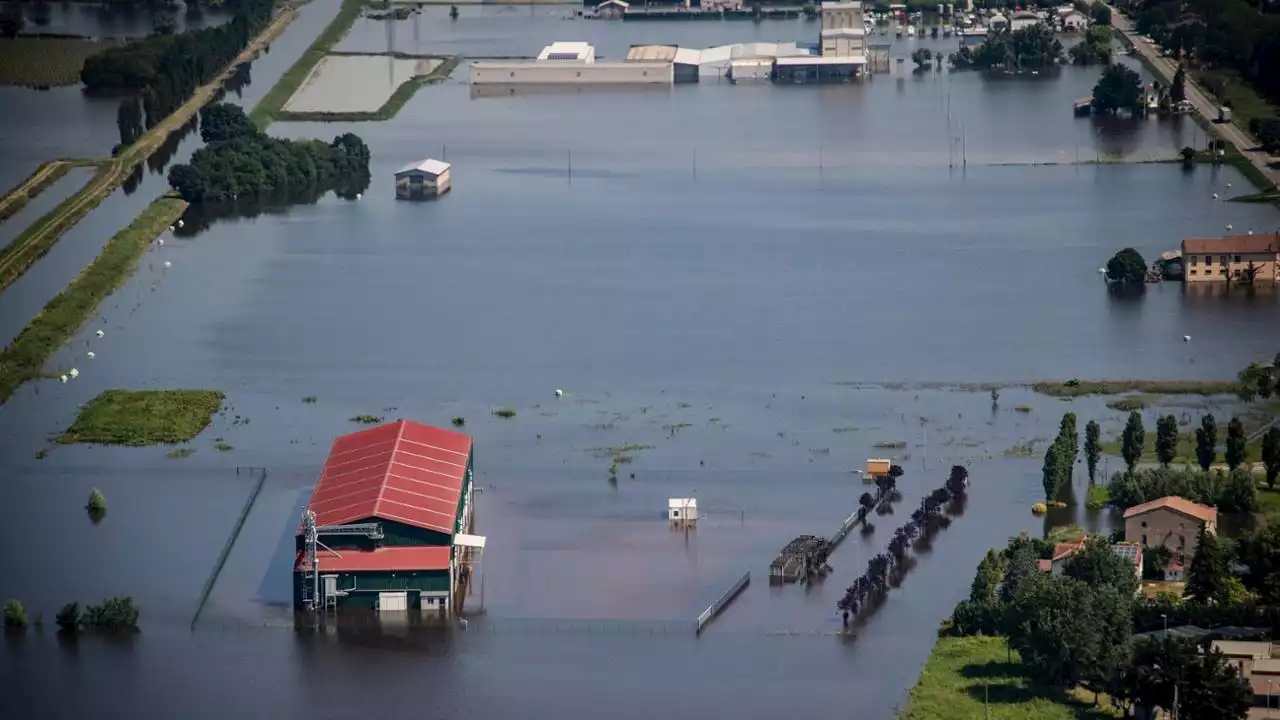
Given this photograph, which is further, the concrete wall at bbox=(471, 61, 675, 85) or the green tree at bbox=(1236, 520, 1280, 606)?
the concrete wall at bbox=(471, 61, 675, 85)

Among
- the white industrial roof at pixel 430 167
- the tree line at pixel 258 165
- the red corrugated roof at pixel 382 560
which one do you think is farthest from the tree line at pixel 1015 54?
the red corrugated roof at pixel 382 560

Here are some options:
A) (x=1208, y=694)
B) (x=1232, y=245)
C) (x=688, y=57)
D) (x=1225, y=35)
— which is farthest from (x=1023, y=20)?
(x=1208, y=694)

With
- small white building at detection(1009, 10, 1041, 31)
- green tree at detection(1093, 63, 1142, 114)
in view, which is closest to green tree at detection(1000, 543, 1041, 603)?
green tree at detection(1093, 63, 1142, 114)

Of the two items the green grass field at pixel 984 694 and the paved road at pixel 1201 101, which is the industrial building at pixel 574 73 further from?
the green grass field at pixel 984 694

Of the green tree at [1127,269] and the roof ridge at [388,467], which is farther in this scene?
the green tree at [1127,269]

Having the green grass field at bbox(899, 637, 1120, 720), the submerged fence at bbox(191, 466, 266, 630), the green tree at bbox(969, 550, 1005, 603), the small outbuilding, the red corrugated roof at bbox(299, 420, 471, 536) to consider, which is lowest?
the green grass field at bbox(899, 637, 1120, 720)

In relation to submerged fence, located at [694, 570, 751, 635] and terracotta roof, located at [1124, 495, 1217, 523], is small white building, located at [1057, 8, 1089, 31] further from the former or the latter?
submerged fence, located at [694, 570, 751, 635]

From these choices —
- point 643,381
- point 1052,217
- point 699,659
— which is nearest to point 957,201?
point 1052,217
